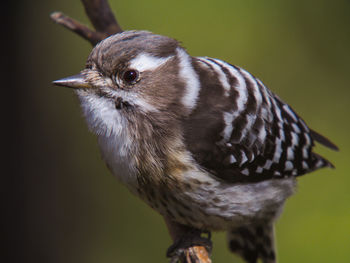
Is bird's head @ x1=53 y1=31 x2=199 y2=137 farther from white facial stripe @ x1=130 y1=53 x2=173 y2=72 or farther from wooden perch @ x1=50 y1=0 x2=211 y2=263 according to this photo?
wooden perch @ x1=50 y1=0 x2=211 y2=263

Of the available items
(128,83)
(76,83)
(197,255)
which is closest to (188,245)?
(197,255)

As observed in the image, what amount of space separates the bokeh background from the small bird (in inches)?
82.1

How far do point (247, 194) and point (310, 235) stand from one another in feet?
6.34

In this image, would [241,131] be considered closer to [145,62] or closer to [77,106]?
[145,62]

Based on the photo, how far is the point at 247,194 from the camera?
11.0 ft

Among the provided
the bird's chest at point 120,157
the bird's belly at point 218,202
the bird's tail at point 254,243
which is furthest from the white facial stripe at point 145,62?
the bird's tail at point 254,243

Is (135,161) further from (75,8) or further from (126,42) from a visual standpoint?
(75,8)

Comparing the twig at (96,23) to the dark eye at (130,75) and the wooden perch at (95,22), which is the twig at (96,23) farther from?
the dark eye at (130,75)

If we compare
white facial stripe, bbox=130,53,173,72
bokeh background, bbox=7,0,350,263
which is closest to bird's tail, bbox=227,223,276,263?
bokeh background, bbox=7,0,350,263

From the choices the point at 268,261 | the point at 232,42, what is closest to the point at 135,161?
the point at 268,261

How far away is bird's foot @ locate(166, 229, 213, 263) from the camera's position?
3318 mm

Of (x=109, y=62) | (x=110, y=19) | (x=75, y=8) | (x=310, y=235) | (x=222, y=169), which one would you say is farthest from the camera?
(x=75, y=8)

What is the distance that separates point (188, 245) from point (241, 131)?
79cm

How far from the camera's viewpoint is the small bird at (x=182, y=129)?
2.91 metres
